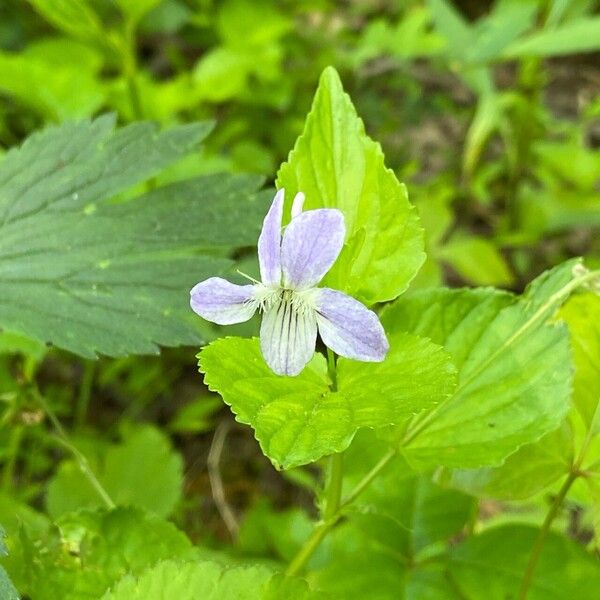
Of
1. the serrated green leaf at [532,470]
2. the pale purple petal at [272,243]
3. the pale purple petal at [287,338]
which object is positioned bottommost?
the serrated green leaf at [532,470]

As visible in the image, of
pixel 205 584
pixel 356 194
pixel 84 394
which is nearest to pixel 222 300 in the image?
pixel 356 194

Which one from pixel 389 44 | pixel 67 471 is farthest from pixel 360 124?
pixel 389 44

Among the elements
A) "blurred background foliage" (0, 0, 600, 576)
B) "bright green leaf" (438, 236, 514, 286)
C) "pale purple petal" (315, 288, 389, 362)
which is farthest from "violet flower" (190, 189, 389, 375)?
"bright green leaf" (438, 236, 514, 286)

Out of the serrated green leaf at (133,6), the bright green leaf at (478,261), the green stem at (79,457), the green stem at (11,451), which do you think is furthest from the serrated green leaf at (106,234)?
the bright green leaf at (478,261)

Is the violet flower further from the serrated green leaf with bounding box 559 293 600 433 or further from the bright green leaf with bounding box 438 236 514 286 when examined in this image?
the bright green leaf with bounding box 438 236 514 286

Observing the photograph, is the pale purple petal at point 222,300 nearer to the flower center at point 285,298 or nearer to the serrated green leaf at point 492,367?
the flower center at point 285,298

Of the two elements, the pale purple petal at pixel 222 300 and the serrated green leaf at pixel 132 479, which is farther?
the serrated green leaf at pixel 132 479

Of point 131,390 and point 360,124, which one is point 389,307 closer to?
point 360,124
